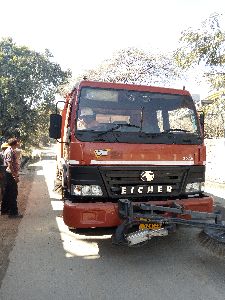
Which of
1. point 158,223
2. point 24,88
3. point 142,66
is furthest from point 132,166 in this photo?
point 24,88

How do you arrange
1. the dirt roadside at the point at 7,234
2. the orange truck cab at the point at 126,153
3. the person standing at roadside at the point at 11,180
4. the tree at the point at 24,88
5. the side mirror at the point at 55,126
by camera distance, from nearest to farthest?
the orange truck cab at the point at 126,153
the dirt roadside at the point at 7,234
the side mirror at the point at 55,126
the person standing at roadside at the point at 11,180
the tree at the point at 24,88

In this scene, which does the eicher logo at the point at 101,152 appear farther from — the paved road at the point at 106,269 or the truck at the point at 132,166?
the paved road at the point at 106,269

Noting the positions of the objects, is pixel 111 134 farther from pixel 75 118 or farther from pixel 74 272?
pixel 74 272

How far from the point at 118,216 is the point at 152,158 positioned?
0.99 meters

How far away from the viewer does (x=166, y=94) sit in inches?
219

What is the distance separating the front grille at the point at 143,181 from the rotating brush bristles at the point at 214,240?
2.41 ft

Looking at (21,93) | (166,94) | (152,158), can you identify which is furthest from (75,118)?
(21,93)

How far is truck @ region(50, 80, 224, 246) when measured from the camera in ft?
14.9

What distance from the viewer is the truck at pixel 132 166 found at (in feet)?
14.9

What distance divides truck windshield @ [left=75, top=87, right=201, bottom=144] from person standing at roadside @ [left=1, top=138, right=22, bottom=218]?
3.11 metres

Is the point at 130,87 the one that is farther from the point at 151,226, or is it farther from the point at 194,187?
the point at 151,226

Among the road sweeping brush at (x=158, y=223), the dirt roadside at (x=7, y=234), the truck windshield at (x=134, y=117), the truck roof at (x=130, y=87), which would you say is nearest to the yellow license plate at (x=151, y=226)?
the road sweeping brush at (x=158, y=223)

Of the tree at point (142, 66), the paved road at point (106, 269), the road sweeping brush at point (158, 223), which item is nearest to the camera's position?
the paved road at point (106, 269)

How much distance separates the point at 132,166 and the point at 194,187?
1.14m
